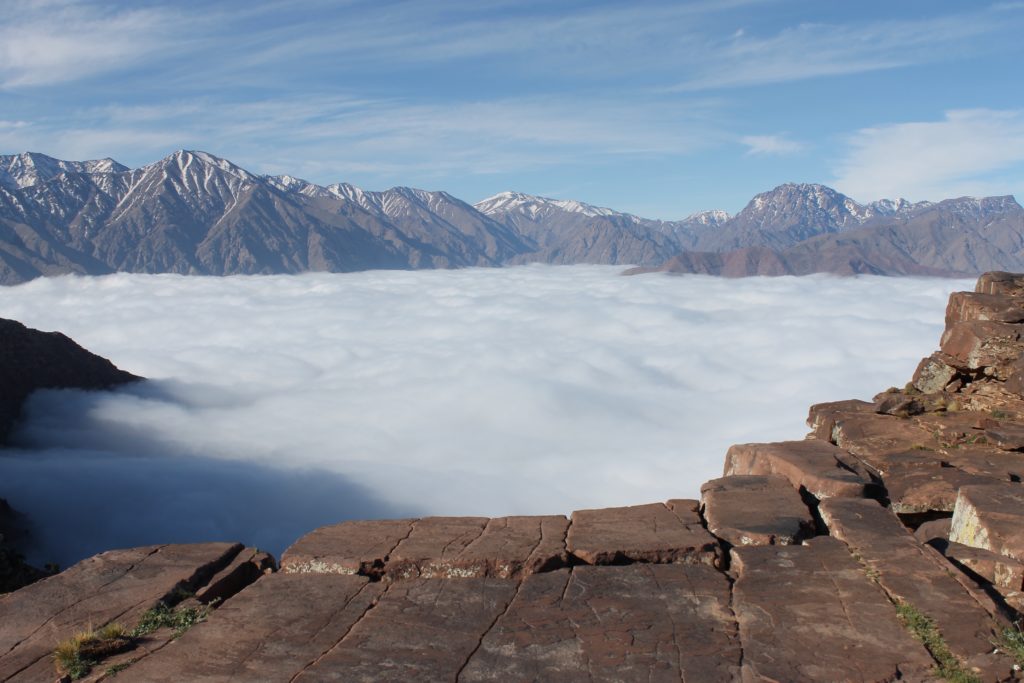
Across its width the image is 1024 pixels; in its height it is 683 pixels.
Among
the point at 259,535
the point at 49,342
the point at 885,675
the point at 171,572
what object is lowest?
the point at 259,535

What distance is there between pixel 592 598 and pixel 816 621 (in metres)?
1.87

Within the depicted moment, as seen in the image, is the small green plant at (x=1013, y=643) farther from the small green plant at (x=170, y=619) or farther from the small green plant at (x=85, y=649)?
the small green plant at (x=85, y=649)

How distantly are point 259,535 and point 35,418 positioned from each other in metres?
28.9

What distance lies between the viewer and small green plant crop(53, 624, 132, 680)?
5.76 meters

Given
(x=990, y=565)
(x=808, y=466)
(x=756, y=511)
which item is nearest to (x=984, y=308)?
(x=808, y=466)

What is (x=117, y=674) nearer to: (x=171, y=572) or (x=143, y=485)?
(x=171, y=572)

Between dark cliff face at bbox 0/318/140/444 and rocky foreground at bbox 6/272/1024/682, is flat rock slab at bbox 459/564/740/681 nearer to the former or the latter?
rocky foreground at bbox 6/272/1024/682

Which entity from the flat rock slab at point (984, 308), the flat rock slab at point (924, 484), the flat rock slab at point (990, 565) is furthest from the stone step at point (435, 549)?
the flat rock slab at point (984, 308)

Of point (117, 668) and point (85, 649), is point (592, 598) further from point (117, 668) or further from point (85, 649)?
point (85, 649)

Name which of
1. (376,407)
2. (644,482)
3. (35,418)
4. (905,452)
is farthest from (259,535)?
(905,452)

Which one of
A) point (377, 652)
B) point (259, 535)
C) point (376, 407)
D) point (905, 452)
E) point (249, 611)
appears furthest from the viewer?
point (376, 407)

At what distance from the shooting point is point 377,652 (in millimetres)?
5812

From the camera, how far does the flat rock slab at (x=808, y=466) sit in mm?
9875

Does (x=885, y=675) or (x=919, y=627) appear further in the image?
(x=919, y=627)
